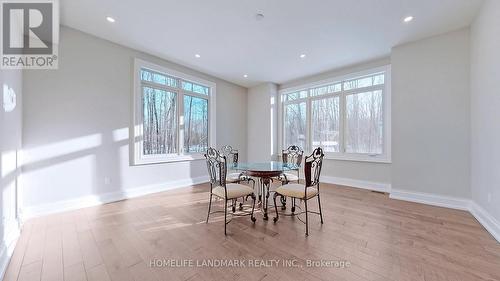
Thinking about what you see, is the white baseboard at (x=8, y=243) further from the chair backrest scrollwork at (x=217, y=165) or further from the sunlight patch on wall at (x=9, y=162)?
the chair backrest scrollwork at (x=217, y=165)

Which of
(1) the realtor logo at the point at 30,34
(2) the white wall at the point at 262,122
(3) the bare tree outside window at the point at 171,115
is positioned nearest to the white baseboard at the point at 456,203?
(2) the white wall at the point at 262,122

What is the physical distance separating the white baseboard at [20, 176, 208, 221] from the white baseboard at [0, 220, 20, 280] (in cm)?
55

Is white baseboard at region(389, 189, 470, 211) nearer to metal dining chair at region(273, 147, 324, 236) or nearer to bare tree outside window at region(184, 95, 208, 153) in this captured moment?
metal dining chair at region(273, 147, 324, 236)

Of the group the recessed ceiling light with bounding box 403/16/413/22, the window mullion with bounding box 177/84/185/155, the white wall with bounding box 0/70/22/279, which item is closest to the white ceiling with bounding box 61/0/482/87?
the recessed ceiling light with bounding box 403/16/413/22

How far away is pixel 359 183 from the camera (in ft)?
15.1

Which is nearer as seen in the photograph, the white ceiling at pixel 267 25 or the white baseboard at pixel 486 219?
the white baseboard at pixel 486 219

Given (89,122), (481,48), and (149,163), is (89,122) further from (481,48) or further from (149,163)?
(481,48)

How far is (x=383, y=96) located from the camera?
4.32 m

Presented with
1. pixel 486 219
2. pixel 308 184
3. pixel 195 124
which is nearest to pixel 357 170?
pixel 486 219

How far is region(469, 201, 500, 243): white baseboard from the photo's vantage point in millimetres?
2265

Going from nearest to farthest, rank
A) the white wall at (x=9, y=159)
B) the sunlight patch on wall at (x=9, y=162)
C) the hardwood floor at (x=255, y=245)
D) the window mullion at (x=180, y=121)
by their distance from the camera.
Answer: the hardwood floor at (x=255, y=245), the white wall at (x=9, y=159), the sunlight patch on wall at (x=9, y=162), the window mullion at (x=180, y=121)

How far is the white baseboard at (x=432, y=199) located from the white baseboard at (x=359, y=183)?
45 cm

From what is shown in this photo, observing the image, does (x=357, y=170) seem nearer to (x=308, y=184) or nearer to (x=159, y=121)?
(x=308, y=184)

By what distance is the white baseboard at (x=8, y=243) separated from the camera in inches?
66.5
